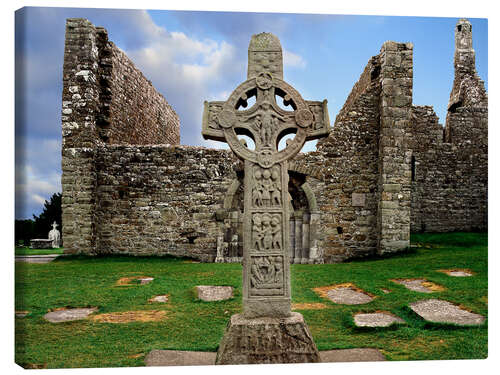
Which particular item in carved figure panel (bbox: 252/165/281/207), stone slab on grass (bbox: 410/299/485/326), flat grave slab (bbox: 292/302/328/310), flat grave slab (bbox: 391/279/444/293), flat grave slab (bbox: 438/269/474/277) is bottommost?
flat grave slab (bbox: 292/302/328/310)

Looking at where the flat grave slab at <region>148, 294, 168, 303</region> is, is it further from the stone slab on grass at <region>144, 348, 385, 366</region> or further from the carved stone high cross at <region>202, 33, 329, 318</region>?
the carved stone high cross at <region>202, 33, 329, 318</region>

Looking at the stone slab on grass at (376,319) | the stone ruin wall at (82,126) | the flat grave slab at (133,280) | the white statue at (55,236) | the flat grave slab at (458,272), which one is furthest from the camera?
the white statue at (55,236)

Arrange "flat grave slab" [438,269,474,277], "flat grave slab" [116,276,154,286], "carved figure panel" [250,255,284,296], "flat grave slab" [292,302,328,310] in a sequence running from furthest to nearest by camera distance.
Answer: "flat grave slab" [116,276,154,286]
"flat grave slab" [438,269,474,277]
"flat grave slab" [292,302,328,310]
"carved figure panel" [250,255,284,296]

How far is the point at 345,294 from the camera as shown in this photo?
19.5 ft

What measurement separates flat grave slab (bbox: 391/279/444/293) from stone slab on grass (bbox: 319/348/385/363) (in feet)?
7.36

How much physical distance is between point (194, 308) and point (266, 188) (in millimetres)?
2601

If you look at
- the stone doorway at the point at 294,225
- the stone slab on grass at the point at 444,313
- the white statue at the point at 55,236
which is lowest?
the white statue at the point at 55,236

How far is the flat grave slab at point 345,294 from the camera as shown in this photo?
562cm

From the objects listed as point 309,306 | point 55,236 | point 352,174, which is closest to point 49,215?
point 55,236

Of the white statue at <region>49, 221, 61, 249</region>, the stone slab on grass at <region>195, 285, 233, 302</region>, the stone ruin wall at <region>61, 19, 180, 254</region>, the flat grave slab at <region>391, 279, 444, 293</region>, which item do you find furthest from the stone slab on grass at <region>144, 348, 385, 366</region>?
the white statue at <region>49, 221, 61, 249</region>

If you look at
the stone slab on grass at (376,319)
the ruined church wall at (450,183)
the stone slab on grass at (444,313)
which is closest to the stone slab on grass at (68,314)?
the stone slab on grass at (376,319)

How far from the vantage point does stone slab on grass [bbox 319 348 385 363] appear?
12.6ft

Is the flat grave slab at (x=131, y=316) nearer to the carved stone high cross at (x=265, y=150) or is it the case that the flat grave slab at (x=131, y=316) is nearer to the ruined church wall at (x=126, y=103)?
the carved stone high cross at (x=265, y=150)

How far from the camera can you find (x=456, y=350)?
409 cm
